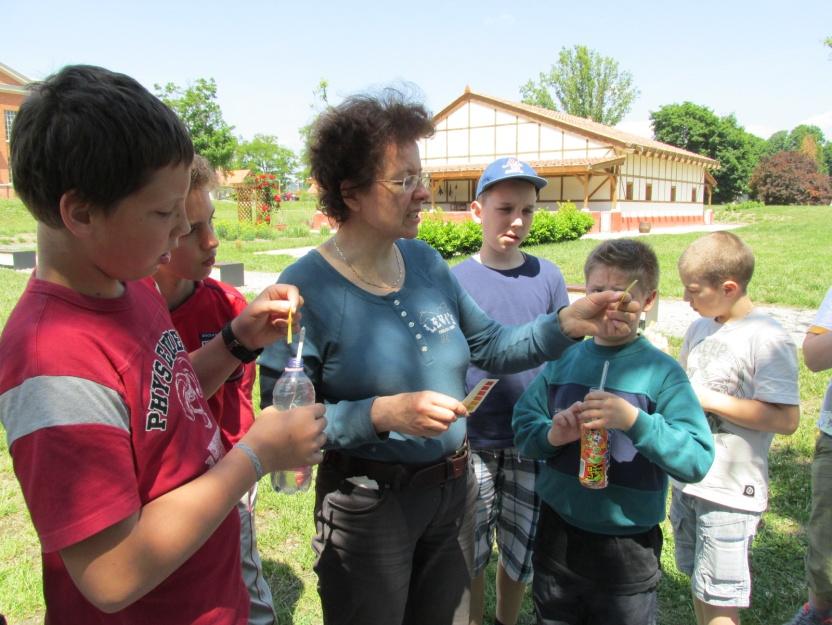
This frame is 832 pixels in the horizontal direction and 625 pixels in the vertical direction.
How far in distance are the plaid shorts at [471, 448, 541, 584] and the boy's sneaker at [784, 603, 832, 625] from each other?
3.90 ft

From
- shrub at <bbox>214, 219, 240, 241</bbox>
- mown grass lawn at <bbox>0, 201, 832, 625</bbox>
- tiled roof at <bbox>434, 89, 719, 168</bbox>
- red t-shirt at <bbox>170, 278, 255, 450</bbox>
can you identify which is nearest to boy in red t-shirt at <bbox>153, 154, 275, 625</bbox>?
red t-shirt at <bbox>170, 278, 255, 450</bbox>

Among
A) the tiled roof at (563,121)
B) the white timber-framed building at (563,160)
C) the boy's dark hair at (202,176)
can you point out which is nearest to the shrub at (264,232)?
the white timber-framed building at (563,160)

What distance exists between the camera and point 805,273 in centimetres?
1265

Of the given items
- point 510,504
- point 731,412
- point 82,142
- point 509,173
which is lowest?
point 510,504

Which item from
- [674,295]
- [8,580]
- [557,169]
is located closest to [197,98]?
[557,169]

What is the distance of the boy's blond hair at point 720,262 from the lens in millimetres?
2428

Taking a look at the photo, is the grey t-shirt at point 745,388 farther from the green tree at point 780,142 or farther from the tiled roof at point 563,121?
the green tree at point 780,142

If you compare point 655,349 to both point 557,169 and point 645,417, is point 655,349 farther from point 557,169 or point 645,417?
point 557,169

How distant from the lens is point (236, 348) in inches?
75.6

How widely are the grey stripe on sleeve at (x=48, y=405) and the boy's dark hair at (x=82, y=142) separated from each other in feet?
1.08

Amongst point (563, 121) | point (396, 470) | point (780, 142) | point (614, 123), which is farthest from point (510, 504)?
point (780, 142)

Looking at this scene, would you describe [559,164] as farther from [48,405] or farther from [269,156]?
[269,156]

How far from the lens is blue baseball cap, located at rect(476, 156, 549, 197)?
3.05 metres

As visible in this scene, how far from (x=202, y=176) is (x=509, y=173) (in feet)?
4.92
